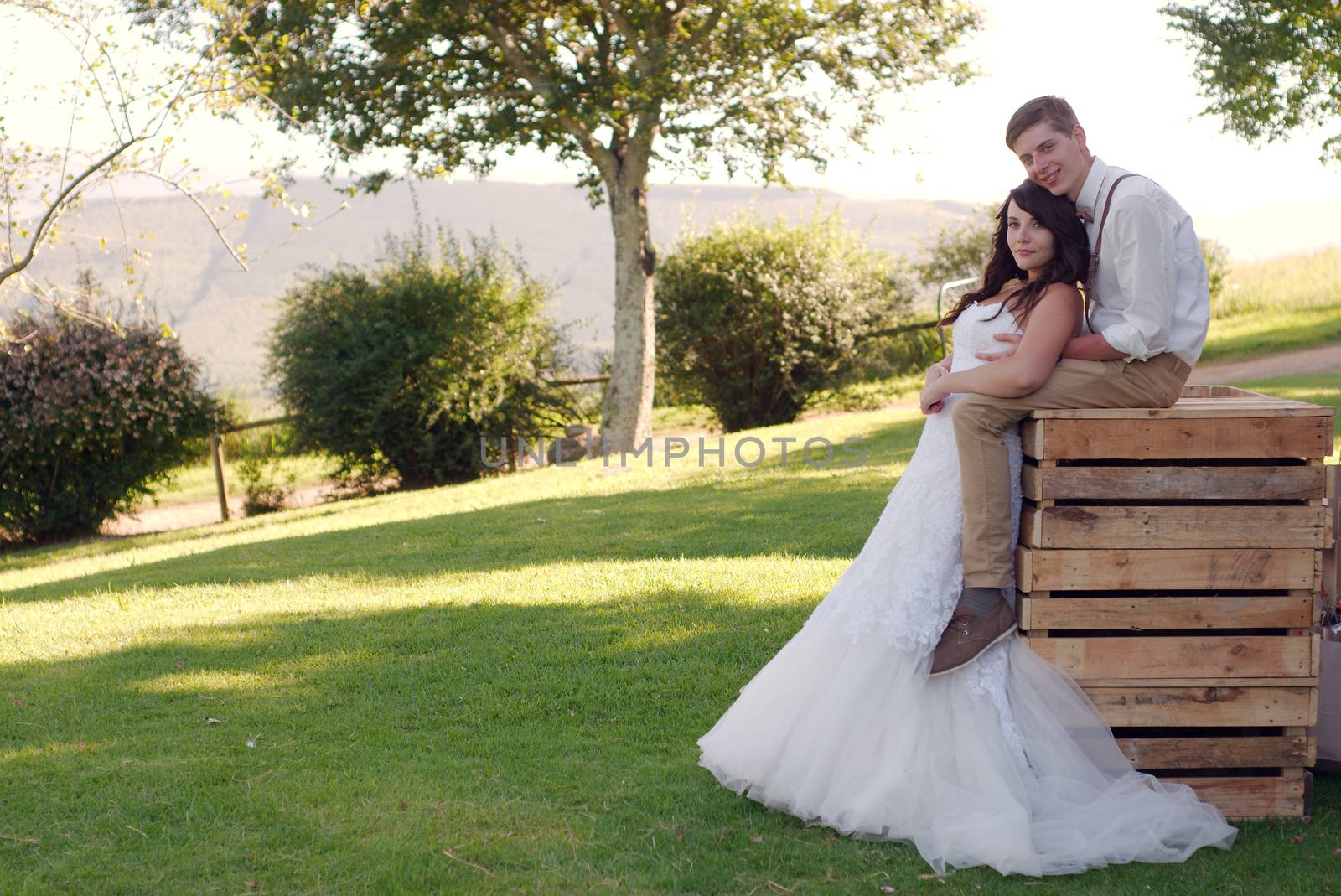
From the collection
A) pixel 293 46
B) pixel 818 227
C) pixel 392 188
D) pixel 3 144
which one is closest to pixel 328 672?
pixel 3 144

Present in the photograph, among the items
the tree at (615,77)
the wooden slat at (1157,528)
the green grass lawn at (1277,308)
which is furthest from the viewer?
the green grass lawn at (1277,308)

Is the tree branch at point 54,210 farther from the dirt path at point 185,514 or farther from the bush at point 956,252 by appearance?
the bush at point 956,252

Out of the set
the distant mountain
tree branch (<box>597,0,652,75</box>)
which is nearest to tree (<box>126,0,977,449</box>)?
tree branch (<box>597,0,652,75</box>)

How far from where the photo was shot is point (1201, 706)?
383 cm

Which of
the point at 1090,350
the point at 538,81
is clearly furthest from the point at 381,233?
the point at 1090,350

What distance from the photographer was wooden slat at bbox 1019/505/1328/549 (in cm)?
377

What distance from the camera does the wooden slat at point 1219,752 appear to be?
12.6 ft

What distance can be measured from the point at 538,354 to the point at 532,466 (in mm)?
1738

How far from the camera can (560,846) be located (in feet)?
12.1

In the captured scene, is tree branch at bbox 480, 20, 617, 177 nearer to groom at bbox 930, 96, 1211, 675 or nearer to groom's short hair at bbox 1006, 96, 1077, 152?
groom's short hair at bbox 1006, 96, 1077, 152

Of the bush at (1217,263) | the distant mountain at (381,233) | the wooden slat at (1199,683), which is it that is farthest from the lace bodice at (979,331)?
the distant mountain at (381,233)

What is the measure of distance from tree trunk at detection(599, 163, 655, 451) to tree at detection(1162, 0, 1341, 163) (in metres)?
8.28

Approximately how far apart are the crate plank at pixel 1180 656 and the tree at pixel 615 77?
11.4m

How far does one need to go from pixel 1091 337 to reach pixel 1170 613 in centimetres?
95
